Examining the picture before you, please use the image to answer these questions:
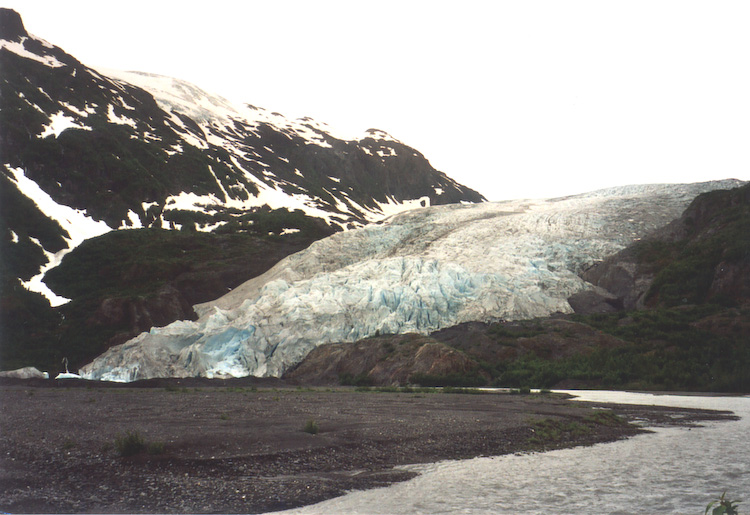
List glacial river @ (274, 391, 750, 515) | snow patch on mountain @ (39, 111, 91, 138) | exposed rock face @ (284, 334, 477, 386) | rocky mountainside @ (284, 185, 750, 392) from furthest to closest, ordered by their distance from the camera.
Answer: snow patch on mountain @ (39, 111, 91, 138) → exposed rock face @ (284, 334, 477, 386) → rocky mountainside @ (284, 185, 750, 392) → glacial river @ (274, 391, 750, 515)

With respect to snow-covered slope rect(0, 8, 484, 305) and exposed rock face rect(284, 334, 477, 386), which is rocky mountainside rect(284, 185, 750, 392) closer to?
exposed rock face rect(284, 334, 477, 386)

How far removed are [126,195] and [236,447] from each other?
6567 cm

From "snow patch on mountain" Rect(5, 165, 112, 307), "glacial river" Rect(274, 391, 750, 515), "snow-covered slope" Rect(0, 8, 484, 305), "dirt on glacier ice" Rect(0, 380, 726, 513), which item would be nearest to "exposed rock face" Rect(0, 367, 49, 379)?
"snow-covered slope" Rect(0, 8, 484, 305)

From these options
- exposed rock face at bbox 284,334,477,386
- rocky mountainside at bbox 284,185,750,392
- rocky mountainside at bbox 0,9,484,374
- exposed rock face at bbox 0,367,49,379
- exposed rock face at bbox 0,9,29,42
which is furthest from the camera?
exposed rock face at bbox 0,9,29,42

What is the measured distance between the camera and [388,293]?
41906 mm

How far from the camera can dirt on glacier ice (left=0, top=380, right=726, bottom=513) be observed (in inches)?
316

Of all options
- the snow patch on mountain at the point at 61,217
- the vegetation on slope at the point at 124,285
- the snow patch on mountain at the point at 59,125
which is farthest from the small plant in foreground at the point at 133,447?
the snow patch on mountain at the point at 59,125

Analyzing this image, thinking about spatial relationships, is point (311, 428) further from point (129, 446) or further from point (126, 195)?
point (126, 195)

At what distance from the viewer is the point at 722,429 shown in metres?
14.4

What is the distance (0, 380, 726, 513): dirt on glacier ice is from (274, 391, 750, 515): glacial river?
689 millimetres

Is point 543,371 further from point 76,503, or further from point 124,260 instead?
point 124,260

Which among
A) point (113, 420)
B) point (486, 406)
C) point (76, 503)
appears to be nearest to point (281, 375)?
point (486, 406)

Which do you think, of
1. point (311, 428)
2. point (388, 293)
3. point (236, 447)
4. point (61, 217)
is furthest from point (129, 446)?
point (61, 217)

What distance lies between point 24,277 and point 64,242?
7.53 meters
